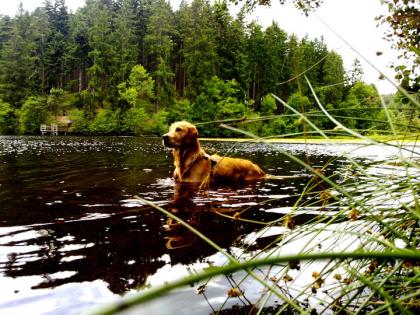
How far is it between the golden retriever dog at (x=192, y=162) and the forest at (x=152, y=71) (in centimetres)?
3763

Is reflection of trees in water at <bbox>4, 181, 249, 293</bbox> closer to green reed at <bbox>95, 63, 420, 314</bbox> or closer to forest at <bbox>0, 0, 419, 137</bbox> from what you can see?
green reed at <bbox>95, 63, 420, 314</bbox>

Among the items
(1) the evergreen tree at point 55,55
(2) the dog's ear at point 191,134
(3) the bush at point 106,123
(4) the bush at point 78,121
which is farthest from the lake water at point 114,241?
(1) the evergreen tree at point 55,55

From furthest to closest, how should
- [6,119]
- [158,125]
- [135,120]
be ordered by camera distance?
[6,119] < [135,120] < [158,125]

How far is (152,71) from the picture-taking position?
59438 mm

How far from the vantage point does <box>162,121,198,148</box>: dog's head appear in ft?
22.4

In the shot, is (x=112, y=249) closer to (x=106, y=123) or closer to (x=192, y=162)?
(x=192, y=162)

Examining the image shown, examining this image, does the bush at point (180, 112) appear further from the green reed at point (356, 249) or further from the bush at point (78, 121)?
the green reed at point (356, 249)

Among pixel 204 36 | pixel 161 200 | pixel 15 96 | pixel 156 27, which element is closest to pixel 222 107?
pixel 204 36

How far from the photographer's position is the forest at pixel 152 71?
165 feet

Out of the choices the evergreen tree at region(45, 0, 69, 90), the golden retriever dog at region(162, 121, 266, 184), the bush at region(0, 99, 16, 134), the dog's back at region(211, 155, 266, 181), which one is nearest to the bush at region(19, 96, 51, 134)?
the bush at region(0, 99, 16, 134)

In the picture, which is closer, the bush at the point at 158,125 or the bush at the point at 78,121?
the bush at the point at 158,125

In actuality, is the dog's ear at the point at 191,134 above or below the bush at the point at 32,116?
below

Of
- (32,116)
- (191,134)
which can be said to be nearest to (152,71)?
(32,116)

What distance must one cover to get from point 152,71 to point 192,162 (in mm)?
55172
